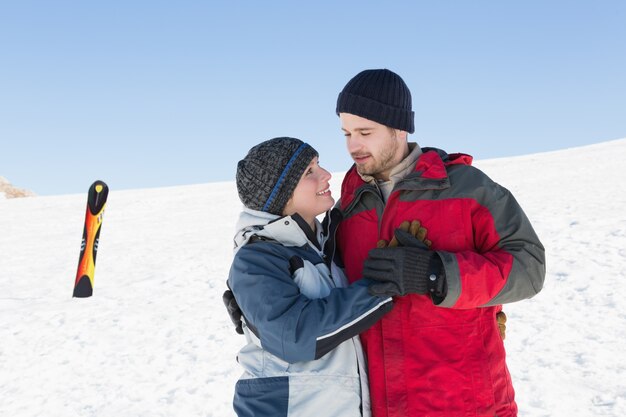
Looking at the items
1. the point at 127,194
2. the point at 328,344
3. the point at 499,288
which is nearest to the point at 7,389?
the point at 328,344

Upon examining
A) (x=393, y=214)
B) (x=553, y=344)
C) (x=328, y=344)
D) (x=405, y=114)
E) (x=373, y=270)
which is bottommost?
(x=553, y=344)

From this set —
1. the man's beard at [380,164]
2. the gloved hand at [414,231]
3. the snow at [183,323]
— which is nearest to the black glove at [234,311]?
the gloved hand at [414,231]

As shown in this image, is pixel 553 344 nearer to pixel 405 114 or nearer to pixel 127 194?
pixel 405 114

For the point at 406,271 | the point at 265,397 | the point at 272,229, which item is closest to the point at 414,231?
the point at 406,271

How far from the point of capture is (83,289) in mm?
7621

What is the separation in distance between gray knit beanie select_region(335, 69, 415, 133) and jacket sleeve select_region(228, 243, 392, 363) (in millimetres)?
A: 861

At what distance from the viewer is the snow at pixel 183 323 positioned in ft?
15.6

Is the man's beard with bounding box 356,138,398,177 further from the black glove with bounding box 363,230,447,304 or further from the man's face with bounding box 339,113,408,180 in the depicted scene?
the black glove with bounding box 363,230,447,304

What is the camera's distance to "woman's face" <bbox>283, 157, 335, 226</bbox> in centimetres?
235

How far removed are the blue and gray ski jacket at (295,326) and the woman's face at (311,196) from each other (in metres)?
0.13

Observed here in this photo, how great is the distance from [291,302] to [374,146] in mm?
909

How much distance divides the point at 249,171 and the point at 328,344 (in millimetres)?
817

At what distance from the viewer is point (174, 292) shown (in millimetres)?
7527

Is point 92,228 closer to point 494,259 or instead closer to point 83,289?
point 83,289
